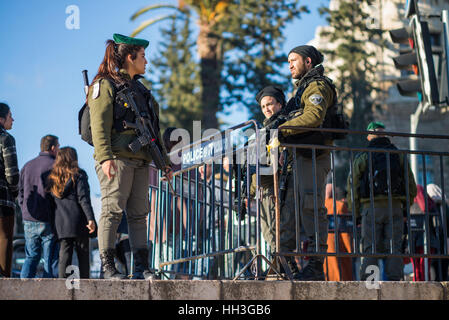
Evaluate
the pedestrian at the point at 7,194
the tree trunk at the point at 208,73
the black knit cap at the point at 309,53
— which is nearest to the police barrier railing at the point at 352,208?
the black knit cap at the point at 309,53

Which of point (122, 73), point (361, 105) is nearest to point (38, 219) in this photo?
point (122, 73)

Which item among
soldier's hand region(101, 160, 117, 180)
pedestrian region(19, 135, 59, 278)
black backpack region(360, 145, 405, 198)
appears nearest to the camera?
soldier's hand region(101, 160, 117, 180)

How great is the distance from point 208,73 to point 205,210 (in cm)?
1759

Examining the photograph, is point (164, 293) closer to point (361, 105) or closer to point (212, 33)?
point (212, 33)

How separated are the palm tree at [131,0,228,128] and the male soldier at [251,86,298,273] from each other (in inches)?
664

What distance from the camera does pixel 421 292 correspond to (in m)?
5.20

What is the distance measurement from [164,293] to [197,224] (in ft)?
7.47

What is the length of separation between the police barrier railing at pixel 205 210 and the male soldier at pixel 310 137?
1.31 feet

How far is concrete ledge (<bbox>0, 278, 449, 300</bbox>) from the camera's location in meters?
4.42

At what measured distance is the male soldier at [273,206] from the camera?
6.26m

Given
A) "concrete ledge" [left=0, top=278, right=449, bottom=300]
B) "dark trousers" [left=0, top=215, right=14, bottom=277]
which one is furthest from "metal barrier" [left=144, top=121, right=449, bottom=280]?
"dark trousers" [left=0, top=215, right=14, bottom=277]

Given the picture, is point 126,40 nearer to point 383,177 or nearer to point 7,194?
point 7,194

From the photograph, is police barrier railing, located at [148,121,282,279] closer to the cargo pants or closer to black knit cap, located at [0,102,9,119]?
the cargo pants

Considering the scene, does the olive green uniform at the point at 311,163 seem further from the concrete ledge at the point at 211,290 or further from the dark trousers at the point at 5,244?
the dark trousers at the point at 5,244
